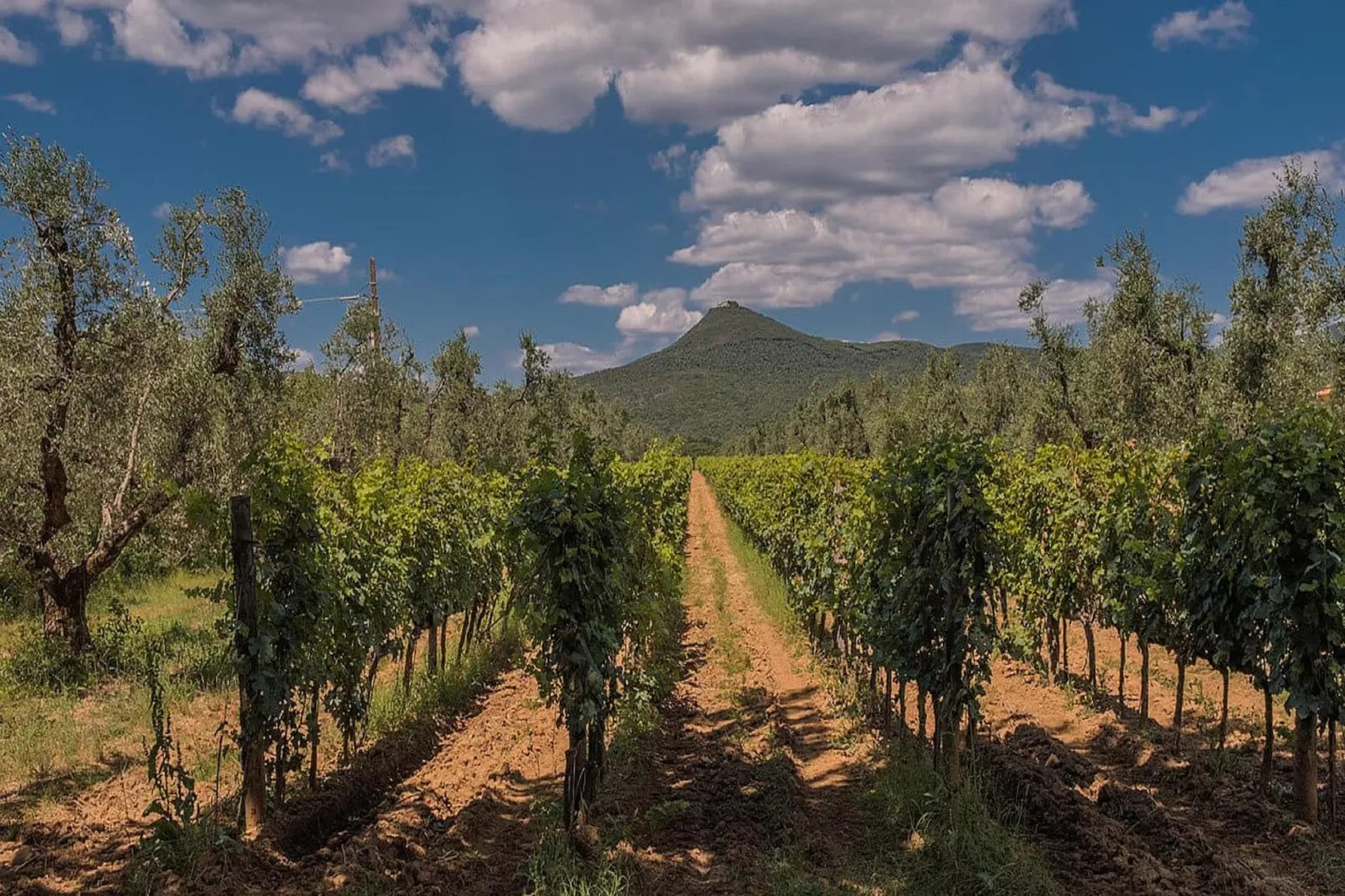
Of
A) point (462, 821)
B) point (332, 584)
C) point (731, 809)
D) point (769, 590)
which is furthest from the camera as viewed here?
point (769, 590)

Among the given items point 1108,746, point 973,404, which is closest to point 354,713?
point 1108,746

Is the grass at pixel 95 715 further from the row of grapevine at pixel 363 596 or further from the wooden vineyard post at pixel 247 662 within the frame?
the row of grapevine at pixel 363 596

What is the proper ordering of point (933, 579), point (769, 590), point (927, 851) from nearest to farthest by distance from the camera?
point (927, 851), point (933, 579), point (769, 590)

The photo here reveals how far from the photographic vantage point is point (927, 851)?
668cm

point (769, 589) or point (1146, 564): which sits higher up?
point (1146, 564)

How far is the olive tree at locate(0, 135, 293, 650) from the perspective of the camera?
37.9ft

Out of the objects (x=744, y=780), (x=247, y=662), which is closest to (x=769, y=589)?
(x=744, y=780)

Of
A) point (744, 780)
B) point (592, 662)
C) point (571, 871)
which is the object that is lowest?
point (744, 780)

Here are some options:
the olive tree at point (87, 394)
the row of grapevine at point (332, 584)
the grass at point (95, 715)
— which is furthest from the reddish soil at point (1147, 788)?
the olive tree at point (87, 394)

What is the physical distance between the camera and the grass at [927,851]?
6074 millimetres

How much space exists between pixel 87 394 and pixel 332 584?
7.36m

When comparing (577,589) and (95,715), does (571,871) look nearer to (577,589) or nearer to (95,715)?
(577,589)

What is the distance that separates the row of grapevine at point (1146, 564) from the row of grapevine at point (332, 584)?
441 cm

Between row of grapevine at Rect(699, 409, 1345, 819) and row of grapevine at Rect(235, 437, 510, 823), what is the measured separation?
14.5ft
